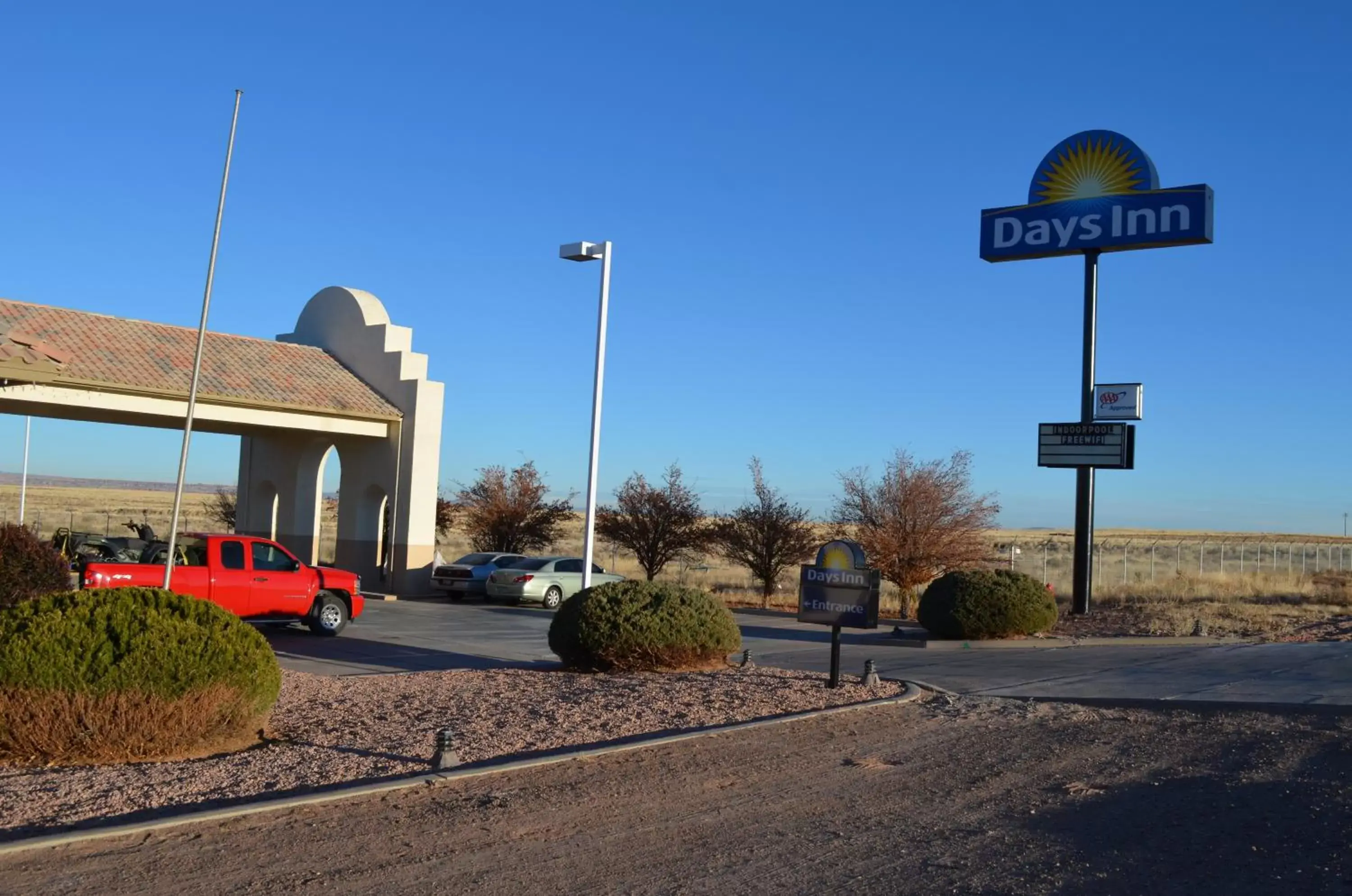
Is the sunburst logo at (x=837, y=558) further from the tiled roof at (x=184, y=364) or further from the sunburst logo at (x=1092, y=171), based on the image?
the tiled roof at (x=184, y=364)

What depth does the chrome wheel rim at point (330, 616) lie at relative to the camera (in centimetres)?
2017

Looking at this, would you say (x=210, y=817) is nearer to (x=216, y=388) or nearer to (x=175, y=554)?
(x=175, y=554)

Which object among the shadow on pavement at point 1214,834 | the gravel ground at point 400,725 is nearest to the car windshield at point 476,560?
the gravel ground at point 400,725

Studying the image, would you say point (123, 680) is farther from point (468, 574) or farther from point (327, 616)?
point (468, 574)

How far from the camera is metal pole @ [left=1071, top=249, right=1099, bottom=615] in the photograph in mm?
26000

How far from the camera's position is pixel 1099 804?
26.0 ft

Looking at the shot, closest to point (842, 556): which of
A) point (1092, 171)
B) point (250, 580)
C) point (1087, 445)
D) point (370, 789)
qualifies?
point (370, 789)

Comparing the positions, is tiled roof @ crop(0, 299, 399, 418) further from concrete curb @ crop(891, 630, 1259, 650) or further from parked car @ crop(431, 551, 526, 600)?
concrete curb @ crop(891, 630, 1259, 650)

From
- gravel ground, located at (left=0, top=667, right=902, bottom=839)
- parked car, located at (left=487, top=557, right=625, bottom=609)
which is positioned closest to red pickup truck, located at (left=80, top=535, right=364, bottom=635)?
gravel ground, located at (left=0, top=667, right=902, bottom=839)

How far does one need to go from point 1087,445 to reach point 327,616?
15.3 m

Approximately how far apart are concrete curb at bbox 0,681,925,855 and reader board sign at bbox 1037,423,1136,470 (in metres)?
16.3

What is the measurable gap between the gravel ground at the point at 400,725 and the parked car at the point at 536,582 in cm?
1480

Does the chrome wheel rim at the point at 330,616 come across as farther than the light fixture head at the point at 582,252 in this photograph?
Yes

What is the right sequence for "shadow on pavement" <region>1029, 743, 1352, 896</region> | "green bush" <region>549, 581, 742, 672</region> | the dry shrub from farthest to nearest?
"green bush" <region>549, 581, 742, 672</region>
the dry shrub
"shadow on pavement" <region>1029, 743, 1352, 896</region>
